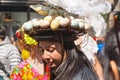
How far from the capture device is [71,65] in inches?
127

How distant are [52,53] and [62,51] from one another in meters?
0.08

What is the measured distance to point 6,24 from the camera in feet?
38.3

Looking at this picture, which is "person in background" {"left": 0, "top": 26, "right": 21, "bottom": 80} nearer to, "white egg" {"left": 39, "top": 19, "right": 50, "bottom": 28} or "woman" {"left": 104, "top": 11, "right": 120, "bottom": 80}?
"white egg" {"left": 39, "top": 19, "right": 50, "bottom": 28}

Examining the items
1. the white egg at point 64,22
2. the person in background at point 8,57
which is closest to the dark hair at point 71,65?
the white egg at point 64,22

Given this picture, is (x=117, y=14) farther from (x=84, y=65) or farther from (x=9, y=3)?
(x=9, y=3)

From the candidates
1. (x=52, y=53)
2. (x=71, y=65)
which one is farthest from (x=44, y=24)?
(x=71, y=65)

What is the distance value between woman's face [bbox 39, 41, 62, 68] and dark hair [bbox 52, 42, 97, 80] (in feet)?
0.16

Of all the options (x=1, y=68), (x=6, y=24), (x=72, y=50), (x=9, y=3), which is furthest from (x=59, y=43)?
(x=6, y=24)

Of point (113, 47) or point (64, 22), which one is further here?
point (64, 22)

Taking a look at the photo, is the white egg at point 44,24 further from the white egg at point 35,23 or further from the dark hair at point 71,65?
the dark hair at point 71,65

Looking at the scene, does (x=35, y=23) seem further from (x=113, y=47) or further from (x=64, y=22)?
(x=113, y=47)

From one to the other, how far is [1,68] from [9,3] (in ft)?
17.1

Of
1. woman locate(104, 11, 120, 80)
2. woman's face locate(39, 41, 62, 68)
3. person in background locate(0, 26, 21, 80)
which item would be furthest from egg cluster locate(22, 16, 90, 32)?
person in background locate(0, 26, 21, 80)

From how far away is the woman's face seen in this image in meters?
3.26
